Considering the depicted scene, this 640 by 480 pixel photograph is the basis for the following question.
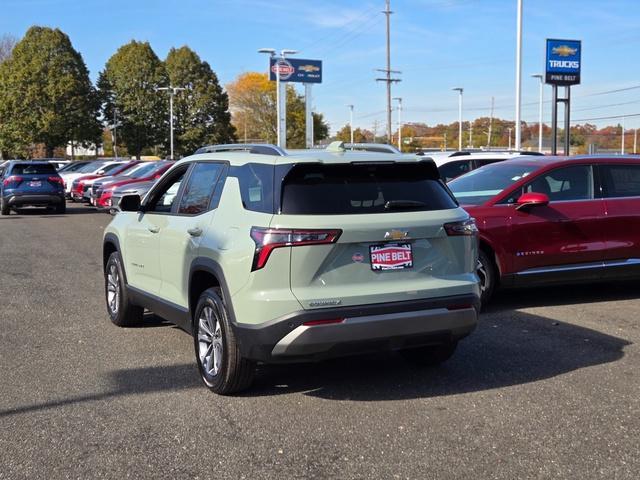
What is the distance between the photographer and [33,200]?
23000 mm

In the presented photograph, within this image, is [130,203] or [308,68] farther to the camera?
[308,68]

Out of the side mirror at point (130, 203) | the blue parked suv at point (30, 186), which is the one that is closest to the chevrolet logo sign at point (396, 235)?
the side mirror at point (130, 203)

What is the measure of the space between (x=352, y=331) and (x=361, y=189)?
3.22 ft

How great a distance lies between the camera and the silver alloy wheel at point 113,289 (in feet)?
24.4

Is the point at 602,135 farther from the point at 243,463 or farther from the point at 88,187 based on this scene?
the point at 243,463

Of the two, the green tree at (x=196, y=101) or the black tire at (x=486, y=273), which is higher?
the green tree at (x=196, y=101)

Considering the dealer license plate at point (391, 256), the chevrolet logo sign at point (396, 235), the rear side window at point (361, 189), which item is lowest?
the dealer license plate at point (391, 256)

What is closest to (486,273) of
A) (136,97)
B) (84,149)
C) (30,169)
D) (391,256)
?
(391,256)

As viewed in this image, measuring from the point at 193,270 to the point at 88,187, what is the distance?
22.6 m

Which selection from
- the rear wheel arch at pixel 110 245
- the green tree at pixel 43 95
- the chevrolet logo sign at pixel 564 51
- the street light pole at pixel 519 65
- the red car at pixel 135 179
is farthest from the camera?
the green tree at pixel 43 95

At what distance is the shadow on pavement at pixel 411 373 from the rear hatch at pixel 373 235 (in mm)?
836

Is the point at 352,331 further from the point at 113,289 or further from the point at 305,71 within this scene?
the point at 305,71

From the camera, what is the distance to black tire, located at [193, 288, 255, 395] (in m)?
5.00

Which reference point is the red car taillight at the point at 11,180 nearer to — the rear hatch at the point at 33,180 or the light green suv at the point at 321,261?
the rear hatch at the point at 33,180
